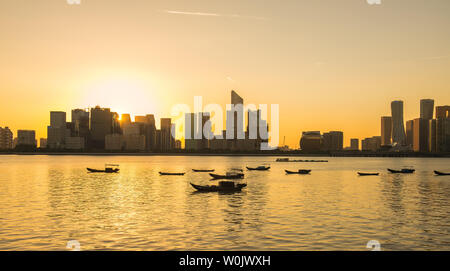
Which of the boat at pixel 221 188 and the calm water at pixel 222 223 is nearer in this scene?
the calm water at pixel 222 223

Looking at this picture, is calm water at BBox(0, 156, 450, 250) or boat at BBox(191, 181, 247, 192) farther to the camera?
boat at BBox(191, 181, 247, 192)

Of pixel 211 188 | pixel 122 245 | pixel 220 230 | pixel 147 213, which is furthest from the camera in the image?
pixel 211 188

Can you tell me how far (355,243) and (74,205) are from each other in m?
44.4

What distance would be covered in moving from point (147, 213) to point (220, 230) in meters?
16.2

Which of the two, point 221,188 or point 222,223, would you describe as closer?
point 222,223

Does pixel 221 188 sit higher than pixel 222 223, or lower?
lower
